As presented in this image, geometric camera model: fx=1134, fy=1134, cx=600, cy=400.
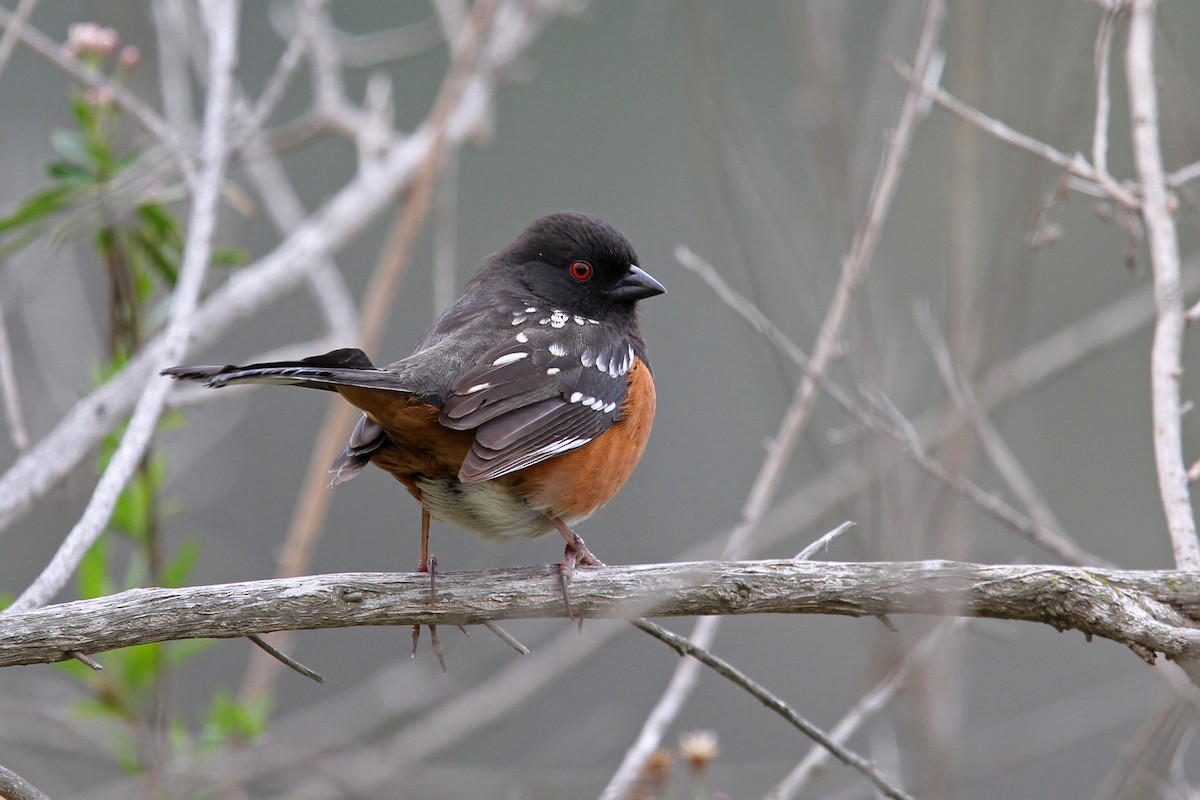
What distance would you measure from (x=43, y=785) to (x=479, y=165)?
3565mm

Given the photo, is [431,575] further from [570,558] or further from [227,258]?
[227,258]

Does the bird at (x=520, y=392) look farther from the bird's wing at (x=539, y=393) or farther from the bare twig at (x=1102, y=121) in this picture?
the bare twig at (x=1102, y=121)

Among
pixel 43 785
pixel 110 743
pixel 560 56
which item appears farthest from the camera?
pixel 560 56

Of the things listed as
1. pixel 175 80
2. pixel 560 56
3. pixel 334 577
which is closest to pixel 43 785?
pixel 175 80

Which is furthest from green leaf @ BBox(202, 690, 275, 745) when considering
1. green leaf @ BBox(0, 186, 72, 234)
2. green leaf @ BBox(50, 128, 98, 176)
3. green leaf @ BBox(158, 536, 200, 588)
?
green leaf @ BBox(50, 128, 98, 176)

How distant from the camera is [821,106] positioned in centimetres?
122

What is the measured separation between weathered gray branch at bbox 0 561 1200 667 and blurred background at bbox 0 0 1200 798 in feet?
0.50

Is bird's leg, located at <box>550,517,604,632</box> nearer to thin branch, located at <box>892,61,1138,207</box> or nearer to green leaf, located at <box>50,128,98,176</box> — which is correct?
thin branch, located at <box>892,61,1138,207</box>

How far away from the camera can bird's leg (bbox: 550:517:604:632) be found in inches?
73.7

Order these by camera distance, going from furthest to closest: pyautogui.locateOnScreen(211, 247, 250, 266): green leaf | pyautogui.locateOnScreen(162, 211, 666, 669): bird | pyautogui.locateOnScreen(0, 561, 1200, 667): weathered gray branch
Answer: pyautogui.locateOnScreen(211, 247, 250, 266): green leaf, pyautogui.locateOnScreen(162, 211, 666, 669): bird, pyautogui.locateOnScreen(0, 561, 1200, 667): weathered gray branch

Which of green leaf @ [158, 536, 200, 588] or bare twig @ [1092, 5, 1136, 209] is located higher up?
bare twig @ [1092, 5, 1136, 209]

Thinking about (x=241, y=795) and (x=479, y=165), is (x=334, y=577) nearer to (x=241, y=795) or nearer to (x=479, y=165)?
(x=241, y=795)

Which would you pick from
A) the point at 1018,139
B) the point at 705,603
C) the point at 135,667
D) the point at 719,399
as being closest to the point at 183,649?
the point at 135,667

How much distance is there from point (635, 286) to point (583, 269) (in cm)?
14
